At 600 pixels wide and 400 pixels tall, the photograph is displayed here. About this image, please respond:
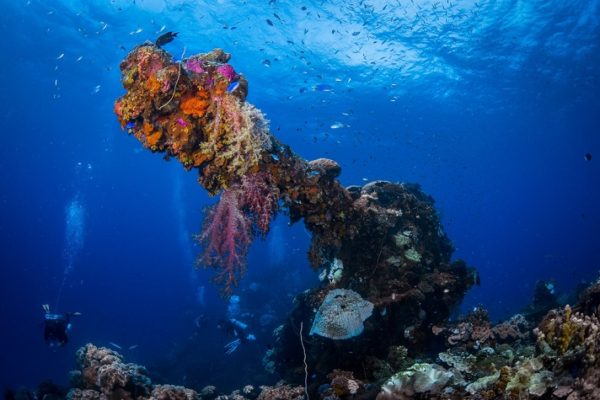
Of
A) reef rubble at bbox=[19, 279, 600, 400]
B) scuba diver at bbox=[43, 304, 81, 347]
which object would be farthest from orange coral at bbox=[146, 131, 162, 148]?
scuba diver at bbox=[43, 304, 81, 347]

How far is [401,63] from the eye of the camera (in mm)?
26469

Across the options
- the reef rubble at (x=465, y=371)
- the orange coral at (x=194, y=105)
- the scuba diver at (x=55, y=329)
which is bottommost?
the reef rubble at (x=465, y=371)

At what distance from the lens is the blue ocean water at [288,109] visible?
22078 millimetres

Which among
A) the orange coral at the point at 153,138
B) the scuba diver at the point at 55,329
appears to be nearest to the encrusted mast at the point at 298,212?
the orange coral at the point at 153,138

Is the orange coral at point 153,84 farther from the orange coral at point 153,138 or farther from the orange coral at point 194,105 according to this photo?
the orange coral at point 153,138

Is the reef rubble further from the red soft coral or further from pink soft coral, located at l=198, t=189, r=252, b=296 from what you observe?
the red soft coral

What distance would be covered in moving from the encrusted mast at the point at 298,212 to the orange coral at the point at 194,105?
0.01 m

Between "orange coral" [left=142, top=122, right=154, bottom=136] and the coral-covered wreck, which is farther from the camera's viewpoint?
"orange coral" [left=142, top=122, right=154, bottom=136]

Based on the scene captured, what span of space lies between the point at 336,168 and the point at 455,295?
3.87 metres

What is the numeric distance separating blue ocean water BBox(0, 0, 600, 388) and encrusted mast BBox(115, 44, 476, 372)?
1.88 meters

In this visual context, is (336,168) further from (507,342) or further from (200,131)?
(507,342)

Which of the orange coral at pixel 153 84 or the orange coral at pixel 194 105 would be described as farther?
the orange coral at pixel 194 105

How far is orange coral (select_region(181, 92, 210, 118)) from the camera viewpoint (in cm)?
530

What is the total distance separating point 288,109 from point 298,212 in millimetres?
31037
